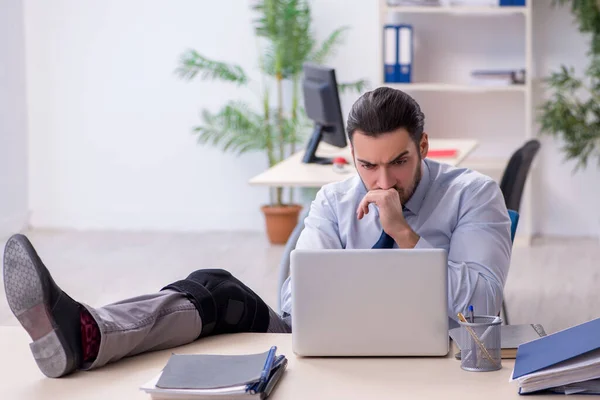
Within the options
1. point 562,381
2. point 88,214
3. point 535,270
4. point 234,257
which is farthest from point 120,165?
point 562,381

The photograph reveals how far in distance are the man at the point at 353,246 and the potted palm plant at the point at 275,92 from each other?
3692mm

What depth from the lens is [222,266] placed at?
5.51 meters

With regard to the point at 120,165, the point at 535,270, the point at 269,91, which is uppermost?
the point at 269,91

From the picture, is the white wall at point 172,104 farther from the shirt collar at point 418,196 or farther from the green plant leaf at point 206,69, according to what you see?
the shirt collar at point 418,196

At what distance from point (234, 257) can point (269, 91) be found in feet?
4.26


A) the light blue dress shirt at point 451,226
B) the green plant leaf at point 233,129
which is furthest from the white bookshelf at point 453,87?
the light blue dress shirt at point 451,226

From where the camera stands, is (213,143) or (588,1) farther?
(213,143)

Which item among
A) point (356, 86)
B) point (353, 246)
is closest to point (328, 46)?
point (356, 86)

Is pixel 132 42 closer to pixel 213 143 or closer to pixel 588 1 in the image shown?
pixel 213 143

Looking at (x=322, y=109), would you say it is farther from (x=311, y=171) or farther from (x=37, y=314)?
(x=37, y=314)

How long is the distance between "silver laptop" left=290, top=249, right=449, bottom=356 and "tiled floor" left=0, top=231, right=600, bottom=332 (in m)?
2.54

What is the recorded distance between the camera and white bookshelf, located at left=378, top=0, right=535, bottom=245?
232 inches

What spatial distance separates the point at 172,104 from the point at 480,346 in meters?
5.11

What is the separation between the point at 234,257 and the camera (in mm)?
5750
